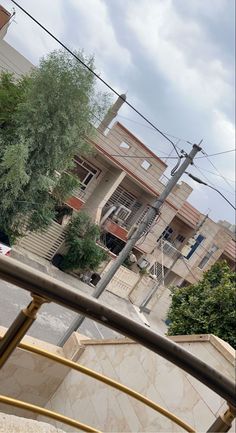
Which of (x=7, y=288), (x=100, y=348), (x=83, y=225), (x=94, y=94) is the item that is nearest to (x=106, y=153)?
(x=83, y=225)

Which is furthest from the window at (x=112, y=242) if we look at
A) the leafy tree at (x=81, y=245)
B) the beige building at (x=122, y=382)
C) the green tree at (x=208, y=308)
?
the beige building at (x=122, y=382)

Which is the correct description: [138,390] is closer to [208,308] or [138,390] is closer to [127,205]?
[208,308]

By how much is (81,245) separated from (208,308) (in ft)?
39.7

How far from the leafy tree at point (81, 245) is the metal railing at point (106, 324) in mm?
17593

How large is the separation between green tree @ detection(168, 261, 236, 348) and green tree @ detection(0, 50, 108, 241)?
778 cm

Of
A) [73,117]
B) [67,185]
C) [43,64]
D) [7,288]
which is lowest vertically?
[7,288]

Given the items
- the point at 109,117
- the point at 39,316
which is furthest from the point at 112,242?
the point at 39,316

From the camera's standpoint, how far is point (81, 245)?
738 inches

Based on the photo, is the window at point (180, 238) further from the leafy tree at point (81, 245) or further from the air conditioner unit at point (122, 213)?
the leafy tree at point (81, 245)

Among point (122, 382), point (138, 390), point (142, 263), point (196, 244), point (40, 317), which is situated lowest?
point (40, 317)

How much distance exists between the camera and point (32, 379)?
4914 mm

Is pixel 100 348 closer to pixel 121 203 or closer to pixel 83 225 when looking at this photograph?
pixel 83 225

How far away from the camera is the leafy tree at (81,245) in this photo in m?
18.7

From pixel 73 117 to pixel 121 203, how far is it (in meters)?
9.44
